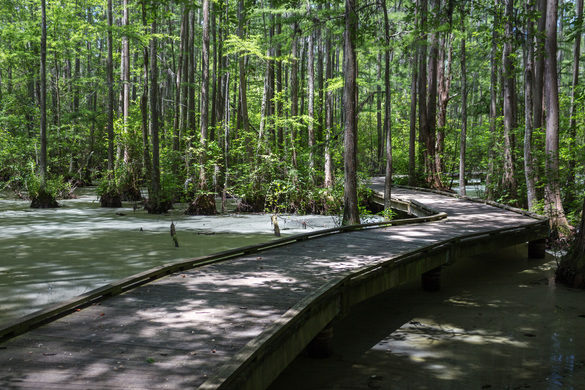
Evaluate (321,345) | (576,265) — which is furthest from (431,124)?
(321,345)

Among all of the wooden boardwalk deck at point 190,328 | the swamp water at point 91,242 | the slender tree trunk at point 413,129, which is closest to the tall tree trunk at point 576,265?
the wooden boardwalk deck at point 190,328

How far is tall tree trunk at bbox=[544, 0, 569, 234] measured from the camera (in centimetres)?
1149

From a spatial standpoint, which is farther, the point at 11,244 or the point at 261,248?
the point at 11,244

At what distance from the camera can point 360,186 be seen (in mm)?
17156

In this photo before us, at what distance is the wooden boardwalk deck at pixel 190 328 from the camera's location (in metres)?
3.04

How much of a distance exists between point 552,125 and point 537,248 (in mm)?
3219

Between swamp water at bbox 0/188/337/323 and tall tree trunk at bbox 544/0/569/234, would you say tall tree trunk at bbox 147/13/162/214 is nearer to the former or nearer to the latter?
swamp water at bbox 0/188/337/323

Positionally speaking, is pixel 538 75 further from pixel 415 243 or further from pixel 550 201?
pixel 415 243

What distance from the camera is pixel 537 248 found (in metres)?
11.6

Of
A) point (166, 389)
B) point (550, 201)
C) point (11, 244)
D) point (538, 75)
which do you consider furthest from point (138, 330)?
point (538, 75)

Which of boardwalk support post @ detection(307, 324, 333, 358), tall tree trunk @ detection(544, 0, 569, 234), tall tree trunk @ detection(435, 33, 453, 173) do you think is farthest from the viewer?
tall tree trunk @ detection(435, 33, 453, 173)

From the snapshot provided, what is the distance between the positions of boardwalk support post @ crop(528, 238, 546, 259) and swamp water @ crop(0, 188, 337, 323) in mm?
5862

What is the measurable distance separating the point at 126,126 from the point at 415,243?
1515 cm

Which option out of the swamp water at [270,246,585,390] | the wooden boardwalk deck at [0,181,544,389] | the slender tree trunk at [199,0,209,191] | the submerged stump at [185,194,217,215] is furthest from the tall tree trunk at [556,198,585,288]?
the slender tree trunk at [199,0,209,191]
